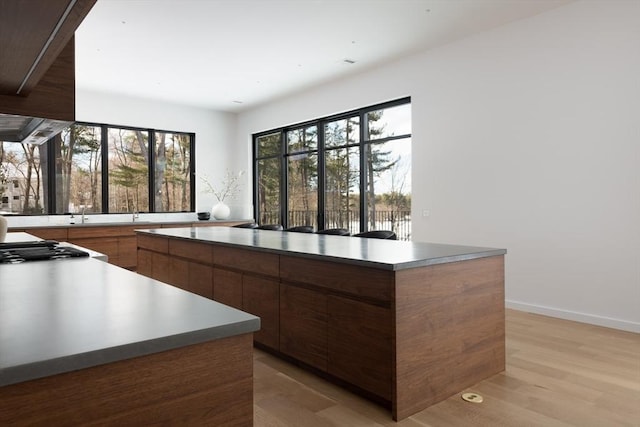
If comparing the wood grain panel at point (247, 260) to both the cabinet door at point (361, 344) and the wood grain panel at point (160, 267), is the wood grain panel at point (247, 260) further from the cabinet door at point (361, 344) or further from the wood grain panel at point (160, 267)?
the wood grain panel at point (160, 267)

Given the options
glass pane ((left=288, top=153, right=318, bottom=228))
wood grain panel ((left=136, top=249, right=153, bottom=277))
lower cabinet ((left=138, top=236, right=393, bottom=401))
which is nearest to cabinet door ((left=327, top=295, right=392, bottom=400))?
lower cabinet ((left=138, top=236, right=393, bottom=401))

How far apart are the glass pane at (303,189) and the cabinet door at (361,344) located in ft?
16.1

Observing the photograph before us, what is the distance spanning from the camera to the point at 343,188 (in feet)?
22.5

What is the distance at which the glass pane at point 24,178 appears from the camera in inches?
258

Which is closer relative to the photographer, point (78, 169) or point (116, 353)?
point (116, 353)

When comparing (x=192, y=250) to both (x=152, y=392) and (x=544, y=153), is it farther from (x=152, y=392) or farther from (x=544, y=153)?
(x=544, y=153)

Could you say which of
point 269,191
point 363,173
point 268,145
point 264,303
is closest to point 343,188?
point 363,173

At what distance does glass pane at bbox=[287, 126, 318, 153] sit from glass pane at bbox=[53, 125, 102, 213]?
10.7 ft

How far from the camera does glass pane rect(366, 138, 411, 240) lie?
19.5 feet

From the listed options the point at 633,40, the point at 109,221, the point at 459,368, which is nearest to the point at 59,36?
the point at 459,368

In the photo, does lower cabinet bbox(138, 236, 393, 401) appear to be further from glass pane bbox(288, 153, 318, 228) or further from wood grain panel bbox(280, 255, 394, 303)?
glass pane bbox(288, 153, 318, 228)

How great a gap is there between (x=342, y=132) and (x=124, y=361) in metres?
6.28

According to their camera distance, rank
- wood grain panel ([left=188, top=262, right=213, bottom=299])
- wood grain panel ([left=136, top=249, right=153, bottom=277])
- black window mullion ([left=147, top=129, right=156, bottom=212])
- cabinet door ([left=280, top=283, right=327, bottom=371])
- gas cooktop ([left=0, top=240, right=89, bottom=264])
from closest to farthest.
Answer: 1. gas cooktop ([left=0, top=240, right=89, bottom=264])
2. cabinet door ([left=280, top=283, right=327, bottom=371])
3. wood grain panel ([left=188, top=262, right=213, bottom=299])
4. wood grain panel ([left=136, top=249, right=153, bottom=277])
5. black window mullion ([left=147, top=129, right=156, bottom=212])

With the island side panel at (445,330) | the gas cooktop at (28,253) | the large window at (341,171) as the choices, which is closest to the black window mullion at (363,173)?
the large window at (341,171)
